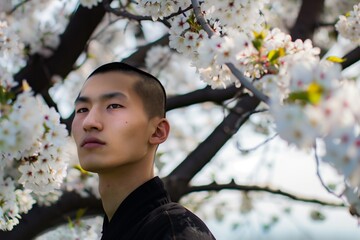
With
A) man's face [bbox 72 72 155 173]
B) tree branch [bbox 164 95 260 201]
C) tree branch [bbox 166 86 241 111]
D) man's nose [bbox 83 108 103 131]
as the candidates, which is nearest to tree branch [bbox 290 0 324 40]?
tree branch [bbox 164 95 260 201]

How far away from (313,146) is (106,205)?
38.1 inches

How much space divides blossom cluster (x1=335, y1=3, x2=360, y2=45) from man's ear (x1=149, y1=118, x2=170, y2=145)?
3.56 ft

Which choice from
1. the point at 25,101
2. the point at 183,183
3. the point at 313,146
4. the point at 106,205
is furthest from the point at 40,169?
the point at 183,183

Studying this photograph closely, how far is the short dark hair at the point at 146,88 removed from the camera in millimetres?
2236

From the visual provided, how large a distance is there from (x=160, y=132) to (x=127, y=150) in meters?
0.20

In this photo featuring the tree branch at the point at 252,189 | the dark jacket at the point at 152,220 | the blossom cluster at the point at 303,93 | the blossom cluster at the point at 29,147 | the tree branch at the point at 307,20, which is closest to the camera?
the blossom cluster at the point at 303,93

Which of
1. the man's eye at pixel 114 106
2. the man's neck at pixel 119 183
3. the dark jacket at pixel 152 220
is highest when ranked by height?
the man's eye at pixel 114 106

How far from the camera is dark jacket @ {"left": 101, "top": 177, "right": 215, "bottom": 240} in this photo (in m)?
1.96

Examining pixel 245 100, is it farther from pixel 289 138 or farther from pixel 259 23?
pixel 289 138

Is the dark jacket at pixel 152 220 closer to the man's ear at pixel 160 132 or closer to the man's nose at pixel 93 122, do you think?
the man's ear at pixel 160 132

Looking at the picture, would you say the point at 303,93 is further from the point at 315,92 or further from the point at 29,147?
the point at 29,147

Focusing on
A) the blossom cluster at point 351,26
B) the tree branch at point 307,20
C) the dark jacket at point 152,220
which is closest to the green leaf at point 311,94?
the dark jacket at point 152,220

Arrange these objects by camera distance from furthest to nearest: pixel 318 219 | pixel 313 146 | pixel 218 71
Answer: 1. pixel 318 219
2. pixel 218 71
3. pixel 313 146

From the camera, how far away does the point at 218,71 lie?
2039 mm
